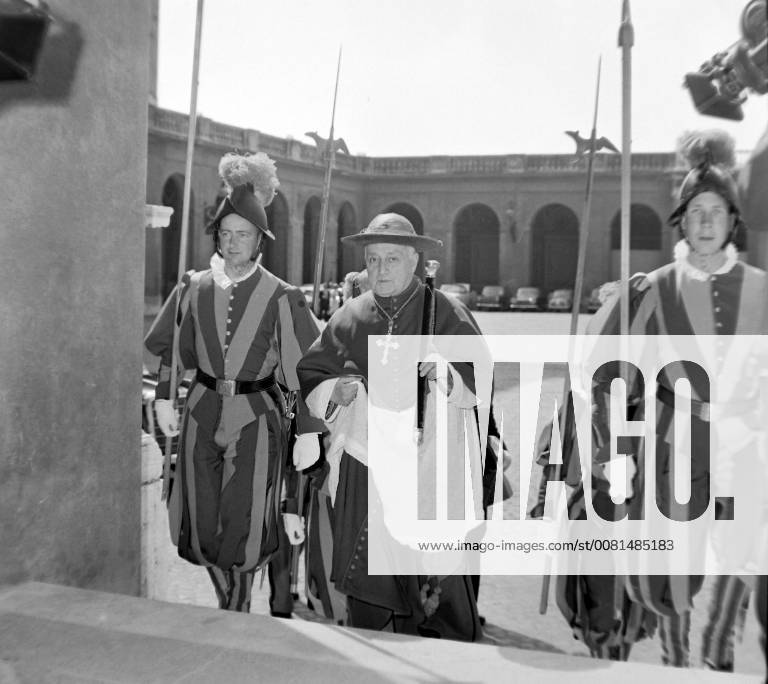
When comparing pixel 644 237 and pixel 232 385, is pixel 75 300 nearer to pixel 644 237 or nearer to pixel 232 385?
pixel 232 385

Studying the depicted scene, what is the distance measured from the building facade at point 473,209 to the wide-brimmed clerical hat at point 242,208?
23.1 metres

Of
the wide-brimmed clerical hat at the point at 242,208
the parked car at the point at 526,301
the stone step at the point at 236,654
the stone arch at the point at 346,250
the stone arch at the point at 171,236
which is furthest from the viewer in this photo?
the parked car at the point at 526,301

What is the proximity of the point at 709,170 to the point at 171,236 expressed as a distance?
28083 mm

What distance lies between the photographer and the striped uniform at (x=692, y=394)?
343 centimetres

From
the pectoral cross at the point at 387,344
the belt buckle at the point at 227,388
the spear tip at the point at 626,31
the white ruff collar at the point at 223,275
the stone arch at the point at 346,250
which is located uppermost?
the stone arch at the point at 346,250

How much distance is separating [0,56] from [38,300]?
35.0 inches

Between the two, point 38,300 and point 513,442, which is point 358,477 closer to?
point 38,300

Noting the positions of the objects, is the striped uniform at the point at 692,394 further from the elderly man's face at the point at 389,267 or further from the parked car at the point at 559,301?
the parked car at the point at 559,301

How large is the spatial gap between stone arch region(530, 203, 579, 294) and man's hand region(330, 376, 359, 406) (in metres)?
33.3

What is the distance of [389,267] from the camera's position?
3.78 meters

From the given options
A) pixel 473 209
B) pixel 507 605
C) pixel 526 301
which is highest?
pixel 473 209

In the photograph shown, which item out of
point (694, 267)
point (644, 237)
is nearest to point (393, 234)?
point (694, 267)

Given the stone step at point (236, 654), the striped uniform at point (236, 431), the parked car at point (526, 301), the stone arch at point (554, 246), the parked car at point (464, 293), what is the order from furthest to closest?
the stone arch at point (554, 246)
the parked car at point (526, 301)
the parked car at point (464, 293)
the striped uniform at point (236, 431)
the stone step at point (236, 654)

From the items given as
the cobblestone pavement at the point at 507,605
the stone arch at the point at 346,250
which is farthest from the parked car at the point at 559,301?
the cobblestone pavement at the point at 507,605
